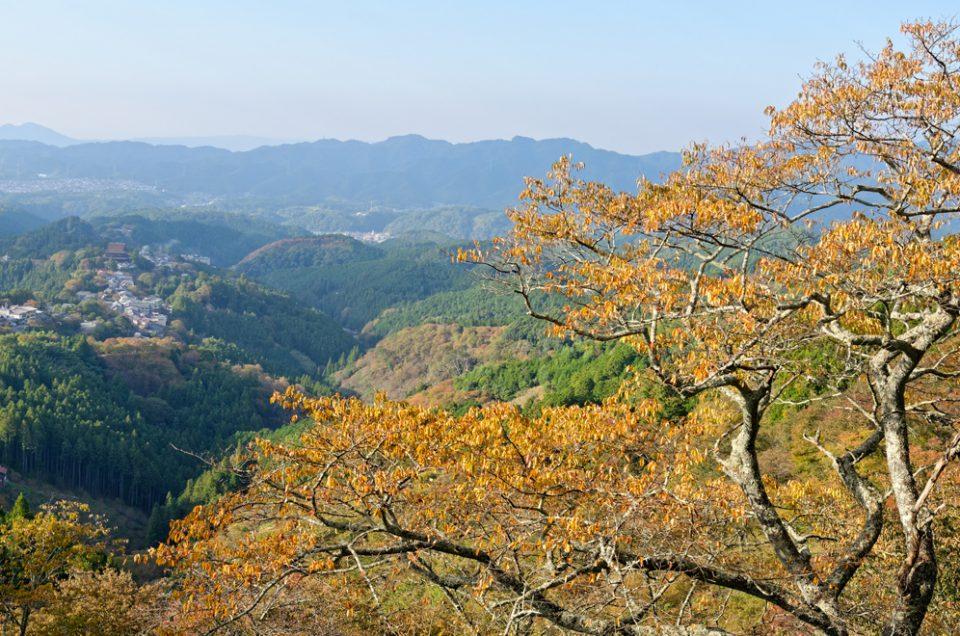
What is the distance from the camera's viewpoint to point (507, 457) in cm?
852

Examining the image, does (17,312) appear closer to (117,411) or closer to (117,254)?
(117,411)

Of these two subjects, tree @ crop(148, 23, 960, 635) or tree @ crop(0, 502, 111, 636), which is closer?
tree @ crop(148, 23, 960, 635)

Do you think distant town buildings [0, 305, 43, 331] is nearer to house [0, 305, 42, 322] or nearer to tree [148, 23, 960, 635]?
house [0, 305, 42, 322]

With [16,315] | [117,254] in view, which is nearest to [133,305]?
[16,315]

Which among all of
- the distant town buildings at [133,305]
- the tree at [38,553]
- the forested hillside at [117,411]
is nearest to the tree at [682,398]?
the tree at [38,553]

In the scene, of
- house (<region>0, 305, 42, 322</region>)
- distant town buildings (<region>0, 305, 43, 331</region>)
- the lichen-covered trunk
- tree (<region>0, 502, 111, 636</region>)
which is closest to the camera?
the lichen-covered trunk

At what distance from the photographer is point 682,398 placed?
27.1 feet

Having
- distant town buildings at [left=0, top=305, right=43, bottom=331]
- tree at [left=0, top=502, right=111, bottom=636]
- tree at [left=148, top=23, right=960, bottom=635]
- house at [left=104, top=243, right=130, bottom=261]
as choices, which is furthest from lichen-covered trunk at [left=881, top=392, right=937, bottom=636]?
house at [left=104, top=243, right=130, bottom=261]

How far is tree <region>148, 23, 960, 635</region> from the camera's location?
24.3 feet

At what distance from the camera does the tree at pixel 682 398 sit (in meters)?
7.42

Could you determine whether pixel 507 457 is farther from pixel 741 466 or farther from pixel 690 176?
pixel 690 176

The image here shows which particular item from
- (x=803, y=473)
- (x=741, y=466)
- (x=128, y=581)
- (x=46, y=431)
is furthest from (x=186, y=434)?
(x=741, y=466)

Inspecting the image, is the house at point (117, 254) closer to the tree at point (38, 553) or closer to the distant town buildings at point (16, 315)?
the distant town buildings at point (16, 315)

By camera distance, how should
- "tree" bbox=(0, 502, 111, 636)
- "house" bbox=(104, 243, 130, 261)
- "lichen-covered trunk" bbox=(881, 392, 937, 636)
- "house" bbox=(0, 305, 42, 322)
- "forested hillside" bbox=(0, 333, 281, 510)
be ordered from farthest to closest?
"house" bbox=(104, 243, 130, 261) → "house" bbox=(0, 305, 42, 322) → "forested hillside" bbox=(0, 333, 281, 510) → "tree" bbox=(0, 502, 111, 636) → "lichen-covered trunk" bbox=(881, 392, 937, 636)
